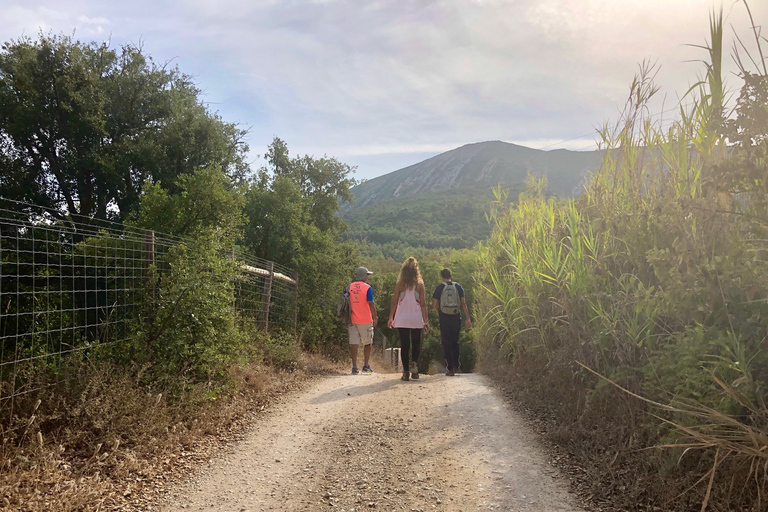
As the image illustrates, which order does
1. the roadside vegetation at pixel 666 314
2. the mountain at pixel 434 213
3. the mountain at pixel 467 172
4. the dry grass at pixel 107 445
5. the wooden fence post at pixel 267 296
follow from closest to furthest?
the roadside vegetation at pixel 666 314 → the dry grass at pixel 107 445 → the wooden fence post at pixel 267 296 → the mountain at pixel 434 213 → the mountain at pixel 467 172

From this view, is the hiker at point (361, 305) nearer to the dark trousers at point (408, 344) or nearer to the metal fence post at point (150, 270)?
the dark trousers at point (408, 344)

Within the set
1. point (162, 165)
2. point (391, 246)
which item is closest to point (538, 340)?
point (162, 165)

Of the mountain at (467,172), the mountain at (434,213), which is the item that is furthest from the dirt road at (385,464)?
the mountain at (467,172)

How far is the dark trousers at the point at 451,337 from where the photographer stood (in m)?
7.89

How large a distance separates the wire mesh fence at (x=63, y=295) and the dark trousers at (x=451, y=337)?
3.49 m

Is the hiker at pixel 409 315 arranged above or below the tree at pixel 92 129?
below

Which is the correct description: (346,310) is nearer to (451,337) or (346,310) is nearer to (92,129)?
(451,337)

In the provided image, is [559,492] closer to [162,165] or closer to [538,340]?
[538,340]

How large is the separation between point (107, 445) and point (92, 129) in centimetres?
1636

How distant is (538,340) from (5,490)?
15.4ft

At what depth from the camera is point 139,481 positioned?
336cm

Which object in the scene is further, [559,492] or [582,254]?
[582,254]

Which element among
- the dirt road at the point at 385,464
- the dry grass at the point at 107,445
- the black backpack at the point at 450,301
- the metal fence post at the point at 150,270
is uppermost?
the metal fence post at the point at 150,270

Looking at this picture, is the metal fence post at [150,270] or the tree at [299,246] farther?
the tree at [299,246]
